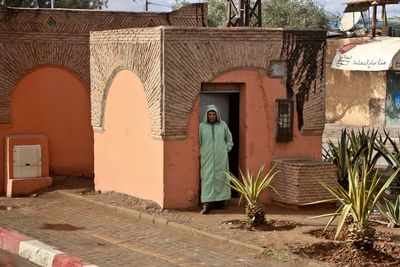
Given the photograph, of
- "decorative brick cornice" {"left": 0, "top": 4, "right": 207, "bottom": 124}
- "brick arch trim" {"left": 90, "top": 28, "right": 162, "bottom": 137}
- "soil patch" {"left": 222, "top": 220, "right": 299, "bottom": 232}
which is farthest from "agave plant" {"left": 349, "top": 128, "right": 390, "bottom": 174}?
"decorative brick cornice" {"left": 0, "top": 4, "right": 207, "bottom": 124}

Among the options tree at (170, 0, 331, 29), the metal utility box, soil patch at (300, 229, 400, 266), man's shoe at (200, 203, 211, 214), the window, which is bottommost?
soil patch at (300, 229, 400, 266)

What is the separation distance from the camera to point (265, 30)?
11.4 metres

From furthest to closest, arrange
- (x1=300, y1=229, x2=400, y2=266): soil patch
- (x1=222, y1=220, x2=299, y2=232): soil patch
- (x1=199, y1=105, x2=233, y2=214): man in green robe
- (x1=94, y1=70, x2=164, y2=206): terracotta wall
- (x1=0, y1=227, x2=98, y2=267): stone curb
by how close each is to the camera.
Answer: (x1=94, y1=70, x2=164, y2=206): terracotta wall < (x1=199, y1=105, x2=233, y2=214): man in green robe < (x1=222, y1=220, x2=299, y2=232): soil patch < (x1=0, y1=227, x2=98, y2=267): stone curb < (x1=300, y1=229, x2=400, y2=266): soil patch

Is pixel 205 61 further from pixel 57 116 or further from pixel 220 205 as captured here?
pixel 57 116

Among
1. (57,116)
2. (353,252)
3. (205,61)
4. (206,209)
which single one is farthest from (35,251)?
(57,116)

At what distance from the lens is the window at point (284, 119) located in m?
11.6

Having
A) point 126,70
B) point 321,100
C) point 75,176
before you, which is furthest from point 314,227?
point 75,176

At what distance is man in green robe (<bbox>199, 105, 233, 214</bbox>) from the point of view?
432 inches

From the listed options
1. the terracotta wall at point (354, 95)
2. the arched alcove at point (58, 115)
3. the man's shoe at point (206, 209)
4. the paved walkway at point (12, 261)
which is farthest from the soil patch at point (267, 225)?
the terracotta wall at point (354, 95)

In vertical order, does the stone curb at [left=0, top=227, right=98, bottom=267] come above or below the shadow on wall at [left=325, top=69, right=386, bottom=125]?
below

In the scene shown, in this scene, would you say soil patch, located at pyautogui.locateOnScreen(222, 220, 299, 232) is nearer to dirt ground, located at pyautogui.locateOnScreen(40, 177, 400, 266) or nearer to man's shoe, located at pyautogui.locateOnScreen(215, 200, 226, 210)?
dirt ground, located at pyautogui.locateOnScreen(40, 177, 400, 266)

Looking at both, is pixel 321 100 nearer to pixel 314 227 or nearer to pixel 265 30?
pixel 265 30

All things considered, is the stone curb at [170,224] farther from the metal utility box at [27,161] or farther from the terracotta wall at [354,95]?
the terracotta wall at [354,95]

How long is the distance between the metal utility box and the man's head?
13.6 feet
